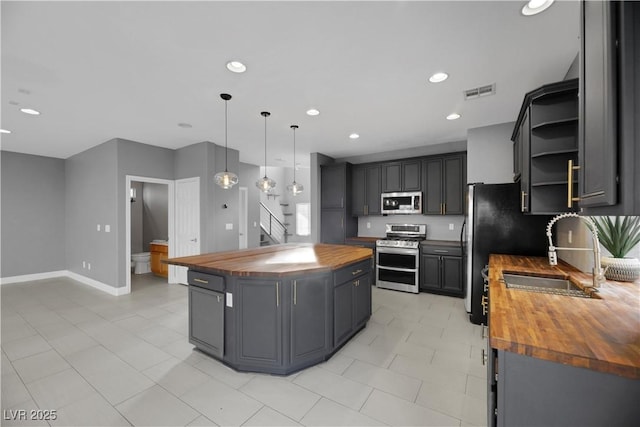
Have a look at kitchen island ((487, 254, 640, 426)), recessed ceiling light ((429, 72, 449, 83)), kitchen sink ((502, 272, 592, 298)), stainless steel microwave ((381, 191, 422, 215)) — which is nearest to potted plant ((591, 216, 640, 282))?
kitchen sink ((502, 272, 592, 298))

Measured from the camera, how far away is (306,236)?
9.66 meters

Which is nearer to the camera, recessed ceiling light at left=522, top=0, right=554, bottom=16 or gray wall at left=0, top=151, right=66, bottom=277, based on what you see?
recessed ceiling light at left=522, top=0, right=554, bottom=16

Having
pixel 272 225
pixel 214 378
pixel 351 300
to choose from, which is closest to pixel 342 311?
pixel 351 300

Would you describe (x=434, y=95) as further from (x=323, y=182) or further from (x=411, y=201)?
(x=323, y=182)

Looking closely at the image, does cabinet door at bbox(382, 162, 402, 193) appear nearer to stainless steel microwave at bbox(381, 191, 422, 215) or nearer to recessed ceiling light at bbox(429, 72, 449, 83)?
stainless steel microwave at bbox(381, 191, 422, 215)

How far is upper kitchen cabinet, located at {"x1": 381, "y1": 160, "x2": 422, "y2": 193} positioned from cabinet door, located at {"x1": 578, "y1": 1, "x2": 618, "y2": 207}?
4.00 m

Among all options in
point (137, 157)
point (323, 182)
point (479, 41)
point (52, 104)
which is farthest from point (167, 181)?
point (479, 41)

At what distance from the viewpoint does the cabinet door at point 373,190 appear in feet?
17.9

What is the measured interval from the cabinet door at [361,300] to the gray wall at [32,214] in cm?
706

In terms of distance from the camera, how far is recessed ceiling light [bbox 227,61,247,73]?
7.61ft

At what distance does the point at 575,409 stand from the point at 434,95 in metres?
2.89

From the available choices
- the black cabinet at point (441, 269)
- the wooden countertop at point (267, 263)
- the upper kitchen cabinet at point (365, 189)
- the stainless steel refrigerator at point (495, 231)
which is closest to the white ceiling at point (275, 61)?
the stainless steel refrigerator at point (495, 231)

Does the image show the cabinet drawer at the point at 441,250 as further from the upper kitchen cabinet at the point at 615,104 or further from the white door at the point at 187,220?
the white door at the point at 187,220

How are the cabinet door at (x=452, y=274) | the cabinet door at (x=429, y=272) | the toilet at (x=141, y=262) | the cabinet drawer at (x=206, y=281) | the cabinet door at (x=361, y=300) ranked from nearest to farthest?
the cabinet drawer at (x=206, y=281)
the cabinet door at (x=361, y=300)
the cabinet door at (x=452, y=274)
the cabinet door at (x=429, y=272)
the toilet at (x=141, y=262)
